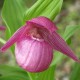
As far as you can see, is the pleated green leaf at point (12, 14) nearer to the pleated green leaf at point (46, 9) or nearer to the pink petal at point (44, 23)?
the pleated green leaf at point (46, 9)

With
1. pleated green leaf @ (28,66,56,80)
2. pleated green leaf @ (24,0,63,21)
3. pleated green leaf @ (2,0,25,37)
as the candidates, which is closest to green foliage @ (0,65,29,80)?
pleated green leaf @ (28,66,56,80)

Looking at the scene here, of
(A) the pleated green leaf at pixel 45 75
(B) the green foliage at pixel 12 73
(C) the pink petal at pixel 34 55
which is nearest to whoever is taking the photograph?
(C) the pink petal at pixel 34 55

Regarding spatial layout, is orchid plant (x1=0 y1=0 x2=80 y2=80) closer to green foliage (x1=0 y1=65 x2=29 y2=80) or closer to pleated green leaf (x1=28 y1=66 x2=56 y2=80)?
pleated green leaf (x1=28 y1=66 x2=56 y2=80)

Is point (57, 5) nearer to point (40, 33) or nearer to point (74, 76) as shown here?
point (40, 33)

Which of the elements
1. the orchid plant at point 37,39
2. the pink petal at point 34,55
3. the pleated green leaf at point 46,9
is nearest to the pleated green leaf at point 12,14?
the orchid plant at point 37,39

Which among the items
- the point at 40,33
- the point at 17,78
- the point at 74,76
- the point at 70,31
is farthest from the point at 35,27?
the point at 74,76

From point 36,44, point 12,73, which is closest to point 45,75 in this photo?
point 12,73

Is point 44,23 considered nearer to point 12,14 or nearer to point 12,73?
point 12,14

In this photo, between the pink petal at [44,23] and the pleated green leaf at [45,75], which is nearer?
the pink petal at [44,23]
